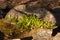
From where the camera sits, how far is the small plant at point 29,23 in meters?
8.81

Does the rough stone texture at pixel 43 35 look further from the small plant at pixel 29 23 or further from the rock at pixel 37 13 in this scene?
the rock at pixel 37 13

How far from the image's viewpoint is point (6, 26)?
28.7ft

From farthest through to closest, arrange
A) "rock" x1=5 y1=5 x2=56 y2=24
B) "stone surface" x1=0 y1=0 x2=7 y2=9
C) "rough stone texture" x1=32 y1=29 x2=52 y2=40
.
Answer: "stone surface" x1=0 y1=0 x2=7 y2=9 → "rock" x1=5 y1=5 x2=56 y2=24 → "rough stone texture" x1=32 y1=29 x2=52 y2=40

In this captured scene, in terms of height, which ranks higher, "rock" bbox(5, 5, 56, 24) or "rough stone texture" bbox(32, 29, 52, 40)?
"rock" bbox(5, 5, 56, 24)

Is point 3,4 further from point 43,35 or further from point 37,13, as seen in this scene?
point 43,35

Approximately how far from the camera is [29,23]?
29.2 ft

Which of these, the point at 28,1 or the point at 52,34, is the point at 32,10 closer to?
the point at 52,34

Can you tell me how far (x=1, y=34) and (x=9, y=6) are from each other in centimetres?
415

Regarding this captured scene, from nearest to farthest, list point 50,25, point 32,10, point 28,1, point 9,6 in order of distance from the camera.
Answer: point 50,25 < point 32,10 < point 9,6 < point 28,1

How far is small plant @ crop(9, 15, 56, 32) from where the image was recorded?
8.81 metres

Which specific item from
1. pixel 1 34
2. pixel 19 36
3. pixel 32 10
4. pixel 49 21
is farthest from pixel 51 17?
pixel 1 34

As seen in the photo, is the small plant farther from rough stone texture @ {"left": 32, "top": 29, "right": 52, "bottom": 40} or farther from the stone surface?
the stone surface

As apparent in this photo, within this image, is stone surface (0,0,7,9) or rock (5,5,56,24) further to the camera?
stone surface (0,0,7,9)

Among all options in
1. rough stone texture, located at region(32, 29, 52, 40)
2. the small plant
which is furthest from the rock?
rough stone texture, located at region(32, 29, 52, 40)
